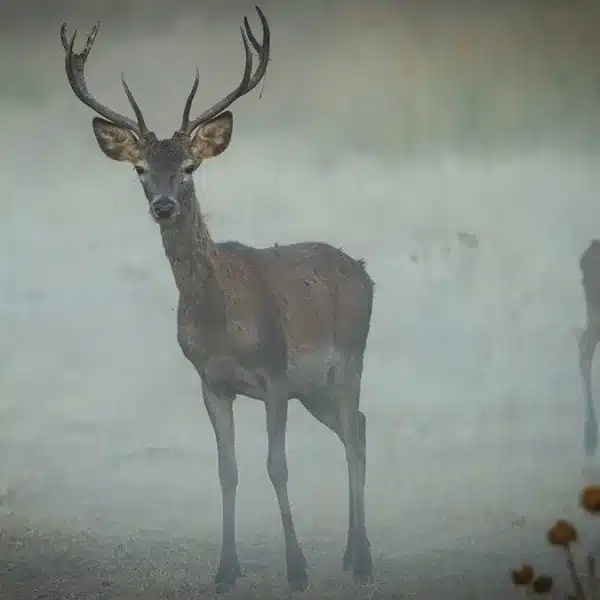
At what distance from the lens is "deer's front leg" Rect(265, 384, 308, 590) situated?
3191 mm

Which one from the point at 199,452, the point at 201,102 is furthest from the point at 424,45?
the point at 199,452

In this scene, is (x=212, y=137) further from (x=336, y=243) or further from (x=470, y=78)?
(x=470, y=78)

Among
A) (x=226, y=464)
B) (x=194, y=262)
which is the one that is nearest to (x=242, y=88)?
(x=194, y=262)

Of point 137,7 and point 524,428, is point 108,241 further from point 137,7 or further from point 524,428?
point 524,428

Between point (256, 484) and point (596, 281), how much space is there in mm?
1287

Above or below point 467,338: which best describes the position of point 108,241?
above

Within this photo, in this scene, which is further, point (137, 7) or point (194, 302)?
point (137, 7)

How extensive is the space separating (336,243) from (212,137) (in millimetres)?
517

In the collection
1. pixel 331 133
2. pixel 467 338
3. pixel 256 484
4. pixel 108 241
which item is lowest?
pixel 256 484

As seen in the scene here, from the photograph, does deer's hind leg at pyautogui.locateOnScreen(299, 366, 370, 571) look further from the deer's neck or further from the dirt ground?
the deer's neck

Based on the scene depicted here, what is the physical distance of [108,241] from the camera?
3.34m

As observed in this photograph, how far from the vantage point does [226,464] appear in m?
3.25

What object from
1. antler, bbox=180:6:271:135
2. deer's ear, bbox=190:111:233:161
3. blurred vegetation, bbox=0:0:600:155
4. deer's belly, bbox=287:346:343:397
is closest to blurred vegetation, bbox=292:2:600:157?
blurred vegetation, bbox=0:0:600:155

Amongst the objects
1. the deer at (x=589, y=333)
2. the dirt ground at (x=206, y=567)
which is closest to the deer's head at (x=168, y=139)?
the dirt ground at (x=206, y=567)
